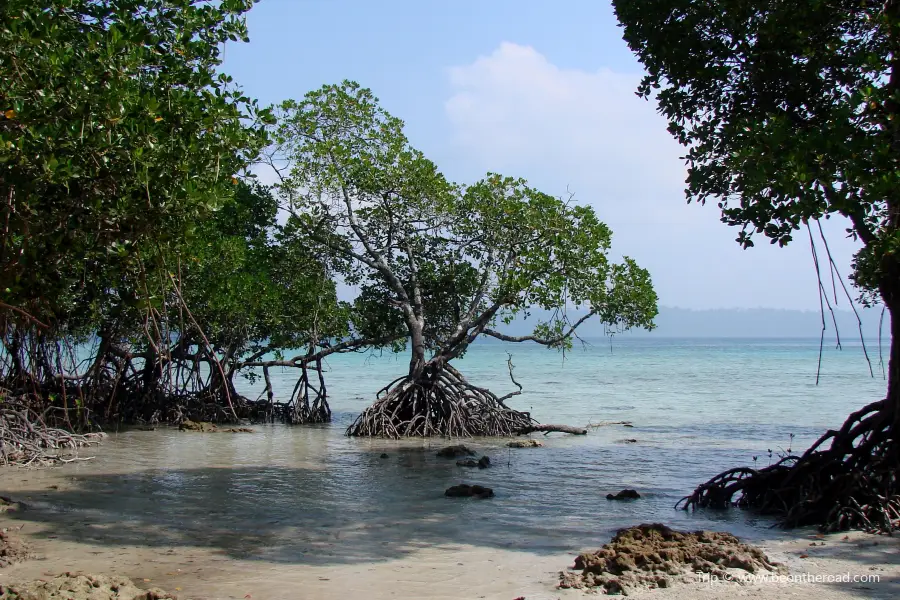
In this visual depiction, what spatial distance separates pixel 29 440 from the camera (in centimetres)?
926

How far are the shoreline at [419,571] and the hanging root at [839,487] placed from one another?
271 mm

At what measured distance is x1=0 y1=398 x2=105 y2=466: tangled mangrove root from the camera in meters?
8.82

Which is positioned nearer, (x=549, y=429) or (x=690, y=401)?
(x=549, y=429)

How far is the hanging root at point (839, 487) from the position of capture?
245 inches

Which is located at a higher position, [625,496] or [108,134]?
[108,134]

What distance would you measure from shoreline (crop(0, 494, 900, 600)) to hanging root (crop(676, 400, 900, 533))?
10.7 inches

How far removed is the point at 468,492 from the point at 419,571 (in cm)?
277

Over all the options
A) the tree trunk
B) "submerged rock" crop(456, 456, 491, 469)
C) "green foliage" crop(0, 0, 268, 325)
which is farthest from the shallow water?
"green foliage" crop(0, 0, 268, 325)

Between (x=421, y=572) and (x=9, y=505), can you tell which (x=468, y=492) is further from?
(x=9, y=505)

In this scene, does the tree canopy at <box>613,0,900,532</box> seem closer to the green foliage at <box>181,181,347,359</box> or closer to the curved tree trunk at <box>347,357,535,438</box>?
the curved tree trunk at <box>347,357,535,438</box>

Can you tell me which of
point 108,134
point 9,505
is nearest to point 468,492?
point 9,505

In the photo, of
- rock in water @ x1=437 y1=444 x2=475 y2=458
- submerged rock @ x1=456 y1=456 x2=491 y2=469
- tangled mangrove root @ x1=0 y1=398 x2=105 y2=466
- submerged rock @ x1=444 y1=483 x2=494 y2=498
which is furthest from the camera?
rock in water @ x1=437 y1=444 x2=475 y2=458

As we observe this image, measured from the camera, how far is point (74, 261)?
5.38 m

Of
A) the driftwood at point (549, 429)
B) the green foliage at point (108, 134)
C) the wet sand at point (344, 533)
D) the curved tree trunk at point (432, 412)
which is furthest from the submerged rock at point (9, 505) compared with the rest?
the driftwood at point (549, 429)
